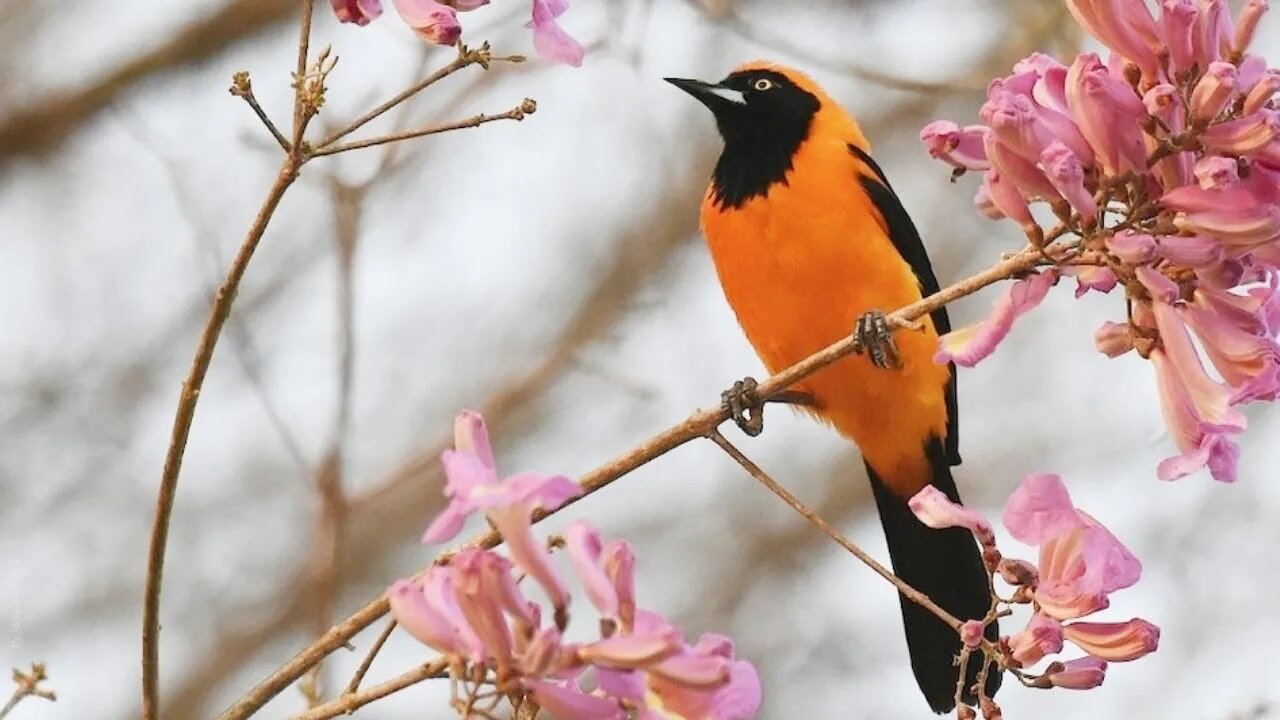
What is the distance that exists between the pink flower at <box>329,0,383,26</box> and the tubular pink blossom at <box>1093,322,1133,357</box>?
0.94 meters

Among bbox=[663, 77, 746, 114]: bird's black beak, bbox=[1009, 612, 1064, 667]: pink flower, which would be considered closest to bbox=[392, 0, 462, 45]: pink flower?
bbox=[1009, 612, 1064, 667]: pink flower

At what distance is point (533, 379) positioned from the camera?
5.11 meters

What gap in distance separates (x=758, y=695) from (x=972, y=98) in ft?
19.2

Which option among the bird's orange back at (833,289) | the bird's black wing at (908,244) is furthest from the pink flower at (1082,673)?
the bird's black wing at (908,244)

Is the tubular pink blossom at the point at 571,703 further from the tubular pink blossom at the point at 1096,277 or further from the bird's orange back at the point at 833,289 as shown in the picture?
the bird's orange back at the point at 833,289

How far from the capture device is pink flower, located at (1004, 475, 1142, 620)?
172 cm

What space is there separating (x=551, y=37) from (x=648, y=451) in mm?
537

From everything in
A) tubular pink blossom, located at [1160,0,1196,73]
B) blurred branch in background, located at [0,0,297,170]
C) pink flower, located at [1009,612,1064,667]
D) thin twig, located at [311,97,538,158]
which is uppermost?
blurred branch in background, located at [0,0,297,170]

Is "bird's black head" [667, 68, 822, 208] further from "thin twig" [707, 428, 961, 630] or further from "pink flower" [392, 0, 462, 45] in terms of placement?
"pink flower" [392, 0, 462, 45]

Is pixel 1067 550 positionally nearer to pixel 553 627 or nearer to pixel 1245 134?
pixel 1245 134

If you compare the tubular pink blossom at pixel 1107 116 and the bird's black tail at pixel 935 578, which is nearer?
the tubular pink blossom at pixel 1107 116

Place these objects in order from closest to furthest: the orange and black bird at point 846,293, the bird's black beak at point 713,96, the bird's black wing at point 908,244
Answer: the orange and black bird at point 846,293
the bird's black wing at point 908,244
the bird's black beak at point 713,96

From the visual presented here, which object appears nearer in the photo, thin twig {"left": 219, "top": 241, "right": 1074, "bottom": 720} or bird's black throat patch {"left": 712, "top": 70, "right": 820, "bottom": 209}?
thin twig {"left": 219, "top": 241, "right": 1074, "bottom": 720}

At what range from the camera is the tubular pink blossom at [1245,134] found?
1625 mm
